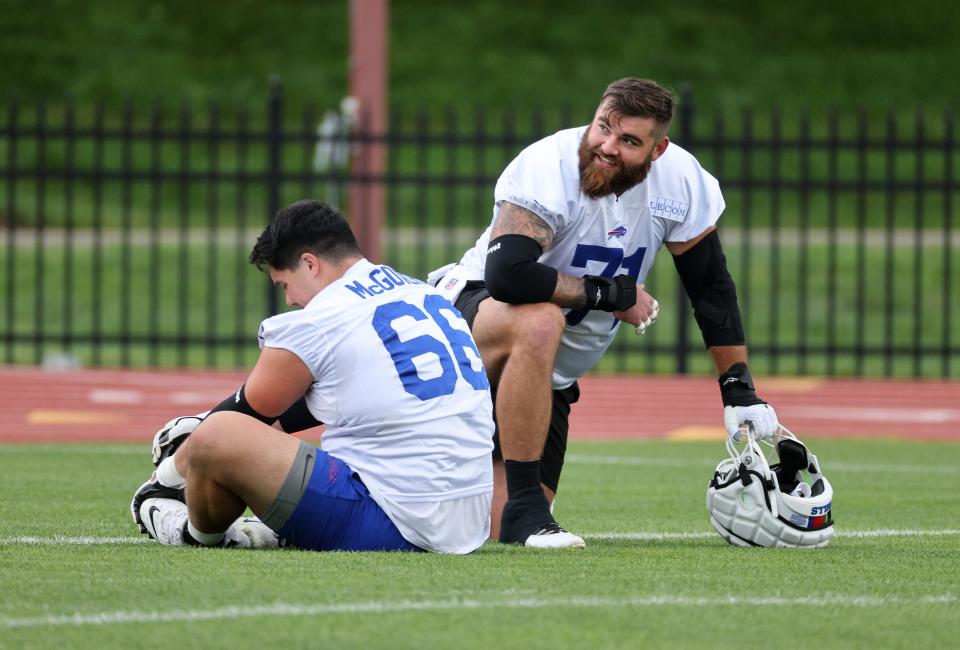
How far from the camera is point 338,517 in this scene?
5301mm

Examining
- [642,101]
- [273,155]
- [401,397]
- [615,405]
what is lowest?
[615,405]

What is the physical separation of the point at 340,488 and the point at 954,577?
6.24 ft

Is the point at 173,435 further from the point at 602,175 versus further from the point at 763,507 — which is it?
the point at 763,507

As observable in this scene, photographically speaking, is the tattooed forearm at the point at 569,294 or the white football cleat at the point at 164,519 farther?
the tattooed forearm at the point at 569,294

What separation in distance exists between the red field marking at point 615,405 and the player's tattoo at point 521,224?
5.04 m

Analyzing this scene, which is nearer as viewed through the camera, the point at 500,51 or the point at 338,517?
the point at 338,517

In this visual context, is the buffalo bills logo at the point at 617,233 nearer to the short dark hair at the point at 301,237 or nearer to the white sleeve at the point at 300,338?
the short dark hair at the point at 301,237

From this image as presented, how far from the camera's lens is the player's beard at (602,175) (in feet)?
19.5

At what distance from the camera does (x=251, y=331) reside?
1788cm

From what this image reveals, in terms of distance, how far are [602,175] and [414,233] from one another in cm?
1949

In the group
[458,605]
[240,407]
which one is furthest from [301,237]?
[458,605]

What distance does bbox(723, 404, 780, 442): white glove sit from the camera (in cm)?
605

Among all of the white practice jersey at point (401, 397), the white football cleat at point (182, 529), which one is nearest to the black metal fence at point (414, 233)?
the white football cleat at point (182, 529)

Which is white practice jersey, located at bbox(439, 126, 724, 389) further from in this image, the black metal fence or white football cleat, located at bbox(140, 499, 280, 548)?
the black metal fence
